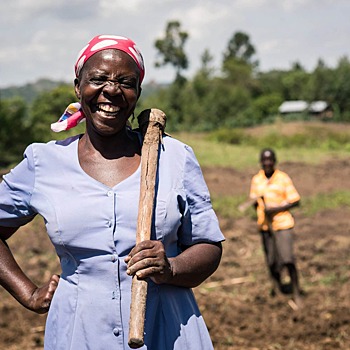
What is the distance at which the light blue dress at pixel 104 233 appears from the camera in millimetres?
1707

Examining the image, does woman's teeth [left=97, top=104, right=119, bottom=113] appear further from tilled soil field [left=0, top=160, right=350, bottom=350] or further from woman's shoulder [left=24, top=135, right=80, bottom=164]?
tilled soil field [left=0, top=160, right=350, bottom=350]

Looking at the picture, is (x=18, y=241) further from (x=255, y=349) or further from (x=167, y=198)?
(x=167, y=198)

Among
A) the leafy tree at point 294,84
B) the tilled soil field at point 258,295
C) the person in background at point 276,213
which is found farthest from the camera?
the leafy tree at point 294,84

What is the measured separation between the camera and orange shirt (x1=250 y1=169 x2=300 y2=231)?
606cm

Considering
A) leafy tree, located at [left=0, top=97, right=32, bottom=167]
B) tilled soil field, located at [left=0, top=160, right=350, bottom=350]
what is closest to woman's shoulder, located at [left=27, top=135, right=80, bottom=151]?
tilled soil field, located at [left=0, top=160, right=350, bottom=350]

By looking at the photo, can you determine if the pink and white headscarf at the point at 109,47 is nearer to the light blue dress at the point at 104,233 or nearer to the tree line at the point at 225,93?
the light blue dress at the point at 104,233

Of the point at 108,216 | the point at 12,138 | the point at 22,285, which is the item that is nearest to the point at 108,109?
the point at 108,216

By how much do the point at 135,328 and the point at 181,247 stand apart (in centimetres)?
33

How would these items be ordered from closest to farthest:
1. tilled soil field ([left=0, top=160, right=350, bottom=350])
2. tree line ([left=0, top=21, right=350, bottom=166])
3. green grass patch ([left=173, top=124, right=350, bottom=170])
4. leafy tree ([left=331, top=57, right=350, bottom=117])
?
tilled soil field ([left=0, top=160, right=350, bottom=350]) < green grass patch ([left=173, top=124, right=350, bottom=170]) < tree line ([left=0, top=21, right=350, bottom=166]) < leafy tree ([left=331, top=57, right=350, bottom=117])

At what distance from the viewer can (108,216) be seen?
66.9 inches

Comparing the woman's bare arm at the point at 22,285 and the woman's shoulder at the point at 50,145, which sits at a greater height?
the woman's shoulder at the point at 50,145

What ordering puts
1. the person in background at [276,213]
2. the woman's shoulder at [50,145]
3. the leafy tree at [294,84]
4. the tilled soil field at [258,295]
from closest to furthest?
the woman's shoulder at [50,145] < the tilled soil field at [258,295] < the person in background at [276,213] < the leafy tree at [294,84]

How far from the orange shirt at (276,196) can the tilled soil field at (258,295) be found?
713 mm

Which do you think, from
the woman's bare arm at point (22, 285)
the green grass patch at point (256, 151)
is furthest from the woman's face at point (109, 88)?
the green grass patch at point (256, 151)
